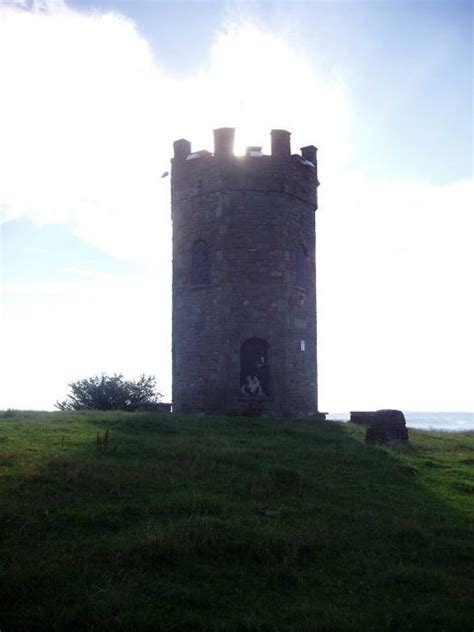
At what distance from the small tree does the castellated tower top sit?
8.95m

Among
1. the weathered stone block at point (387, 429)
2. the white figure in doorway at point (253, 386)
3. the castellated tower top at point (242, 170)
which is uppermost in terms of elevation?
the castellated tower top at point (242, 170)

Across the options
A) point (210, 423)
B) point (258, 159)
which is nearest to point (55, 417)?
point (210, 423)

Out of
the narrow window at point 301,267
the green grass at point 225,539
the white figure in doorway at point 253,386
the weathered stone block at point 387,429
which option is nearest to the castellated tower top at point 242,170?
the narrow window at point 301,267

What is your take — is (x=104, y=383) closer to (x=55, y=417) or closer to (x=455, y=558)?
(x=55, y=417)

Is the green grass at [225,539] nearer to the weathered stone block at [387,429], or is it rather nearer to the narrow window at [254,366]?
the weathered stone block at [387,429]

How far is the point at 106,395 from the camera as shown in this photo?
96.0 feet

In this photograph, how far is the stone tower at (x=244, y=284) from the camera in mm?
23719

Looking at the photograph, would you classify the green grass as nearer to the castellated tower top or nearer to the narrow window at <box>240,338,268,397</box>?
the narrow window at <box>240,338,268,397</box>

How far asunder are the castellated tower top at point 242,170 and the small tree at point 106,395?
29.3ft

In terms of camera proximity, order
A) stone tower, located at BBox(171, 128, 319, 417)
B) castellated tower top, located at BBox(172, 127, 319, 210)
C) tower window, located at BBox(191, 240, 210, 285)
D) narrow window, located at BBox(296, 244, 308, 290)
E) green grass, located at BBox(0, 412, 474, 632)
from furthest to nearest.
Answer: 1. narrow window, located at BBox(296, 244, 308, 290)
2. tower window, located at BBox(191, 240, 210, 285)
3. castellated tower top, located at BBox(172, 127, 319, 210)
4. stone tower, located at BBox(171, 128, 319, 417)
5. green grass, located at BBox(0, 412, 474, 632)

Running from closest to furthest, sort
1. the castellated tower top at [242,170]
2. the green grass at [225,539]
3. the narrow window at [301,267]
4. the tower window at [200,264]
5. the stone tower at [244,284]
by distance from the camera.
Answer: the green grass at [225,539] → the stone tower at [244,284] → the castellated tower top at [242,170] → the tower window at [200,264] → the narrow window at [301,267]

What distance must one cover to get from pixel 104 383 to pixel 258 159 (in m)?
12.1

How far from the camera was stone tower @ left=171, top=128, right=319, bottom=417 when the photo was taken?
23719 millimetres

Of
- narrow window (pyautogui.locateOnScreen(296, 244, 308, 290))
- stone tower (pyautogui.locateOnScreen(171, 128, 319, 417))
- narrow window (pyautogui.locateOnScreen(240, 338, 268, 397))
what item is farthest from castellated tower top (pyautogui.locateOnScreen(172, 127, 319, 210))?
narrow window (pyautogui.locateOnScreen(240, 338, 268, 397))
